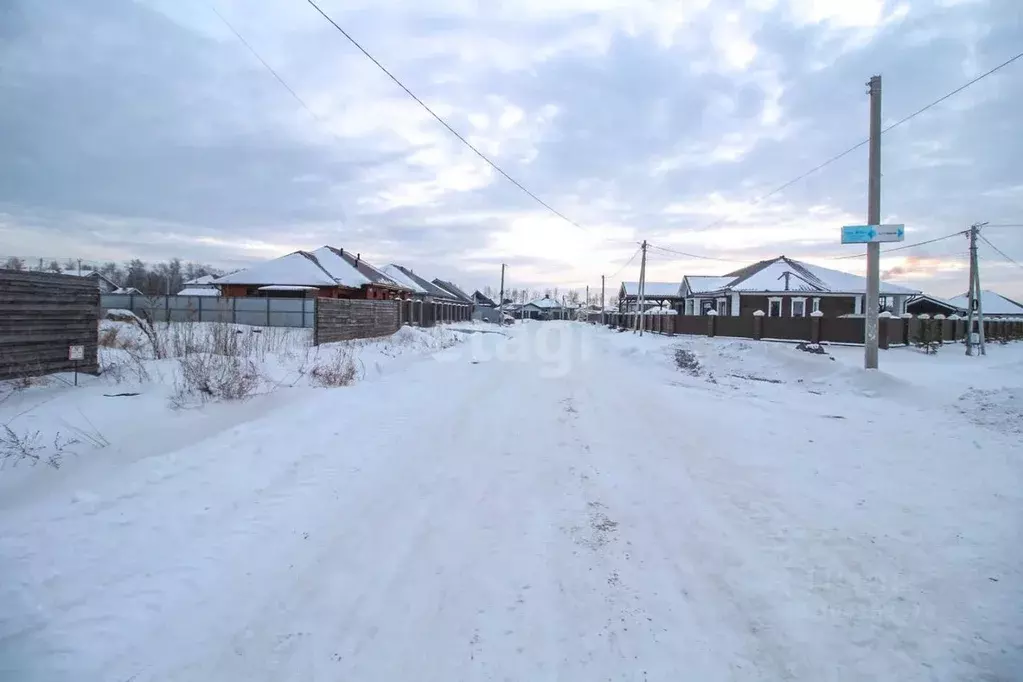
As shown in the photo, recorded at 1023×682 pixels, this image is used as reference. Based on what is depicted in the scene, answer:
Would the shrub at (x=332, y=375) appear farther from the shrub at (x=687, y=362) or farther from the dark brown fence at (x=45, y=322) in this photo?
the shrub at (x=687, y=362)

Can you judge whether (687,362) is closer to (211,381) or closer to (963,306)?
(211,381)

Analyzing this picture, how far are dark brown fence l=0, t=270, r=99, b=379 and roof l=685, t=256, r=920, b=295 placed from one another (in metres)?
43.0

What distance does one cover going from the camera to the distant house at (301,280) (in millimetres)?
38531

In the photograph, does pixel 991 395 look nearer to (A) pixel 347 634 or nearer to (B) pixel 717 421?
(B) pixel 717 421

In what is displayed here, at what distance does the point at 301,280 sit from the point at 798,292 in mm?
36453

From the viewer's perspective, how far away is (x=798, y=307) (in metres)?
44.2

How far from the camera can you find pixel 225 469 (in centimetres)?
568

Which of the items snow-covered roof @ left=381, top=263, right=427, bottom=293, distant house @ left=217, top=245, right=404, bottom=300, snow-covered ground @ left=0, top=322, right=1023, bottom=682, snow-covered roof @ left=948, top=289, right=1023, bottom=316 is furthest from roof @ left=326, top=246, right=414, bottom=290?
snow-covered roof @ left=948, top=289, right=1023, bottom=316

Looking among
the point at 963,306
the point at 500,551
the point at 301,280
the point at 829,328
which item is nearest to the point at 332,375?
the point at 500,551

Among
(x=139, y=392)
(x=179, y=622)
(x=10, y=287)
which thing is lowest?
(x=179, y=622)

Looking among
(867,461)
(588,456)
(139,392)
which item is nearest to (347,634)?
(588,456)

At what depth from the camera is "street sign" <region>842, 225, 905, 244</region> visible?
1316 centimetres

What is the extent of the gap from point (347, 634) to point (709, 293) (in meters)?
51.9

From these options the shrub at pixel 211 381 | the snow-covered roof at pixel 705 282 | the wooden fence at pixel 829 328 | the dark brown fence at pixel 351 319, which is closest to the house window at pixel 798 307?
the snow-covered roof at pixel 705 282
